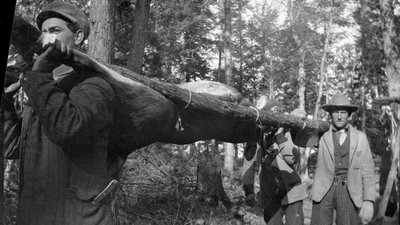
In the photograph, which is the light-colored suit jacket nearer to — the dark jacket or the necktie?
the necktie

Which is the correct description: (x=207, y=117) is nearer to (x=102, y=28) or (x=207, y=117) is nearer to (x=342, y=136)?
(x=102, y=28)

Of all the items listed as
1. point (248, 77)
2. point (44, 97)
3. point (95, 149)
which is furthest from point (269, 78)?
point (44, 97)

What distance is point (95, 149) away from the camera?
110cm

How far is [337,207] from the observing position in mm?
1993

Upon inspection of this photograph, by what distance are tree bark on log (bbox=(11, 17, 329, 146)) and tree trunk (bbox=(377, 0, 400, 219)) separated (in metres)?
0.32

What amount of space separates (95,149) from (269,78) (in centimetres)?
82

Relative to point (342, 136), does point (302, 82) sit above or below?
above

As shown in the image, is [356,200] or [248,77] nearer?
[248,77]

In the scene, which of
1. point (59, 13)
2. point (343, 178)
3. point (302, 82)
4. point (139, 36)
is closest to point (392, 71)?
point (302, 82)

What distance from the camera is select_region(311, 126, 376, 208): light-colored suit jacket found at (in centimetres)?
194

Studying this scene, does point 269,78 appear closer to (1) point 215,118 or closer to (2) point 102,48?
(1) point 215,118

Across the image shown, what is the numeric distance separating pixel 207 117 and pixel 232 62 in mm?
245

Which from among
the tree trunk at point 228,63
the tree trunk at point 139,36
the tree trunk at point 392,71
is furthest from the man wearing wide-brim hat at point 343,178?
the tree trunk at point 139,36

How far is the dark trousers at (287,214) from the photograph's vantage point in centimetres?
174
